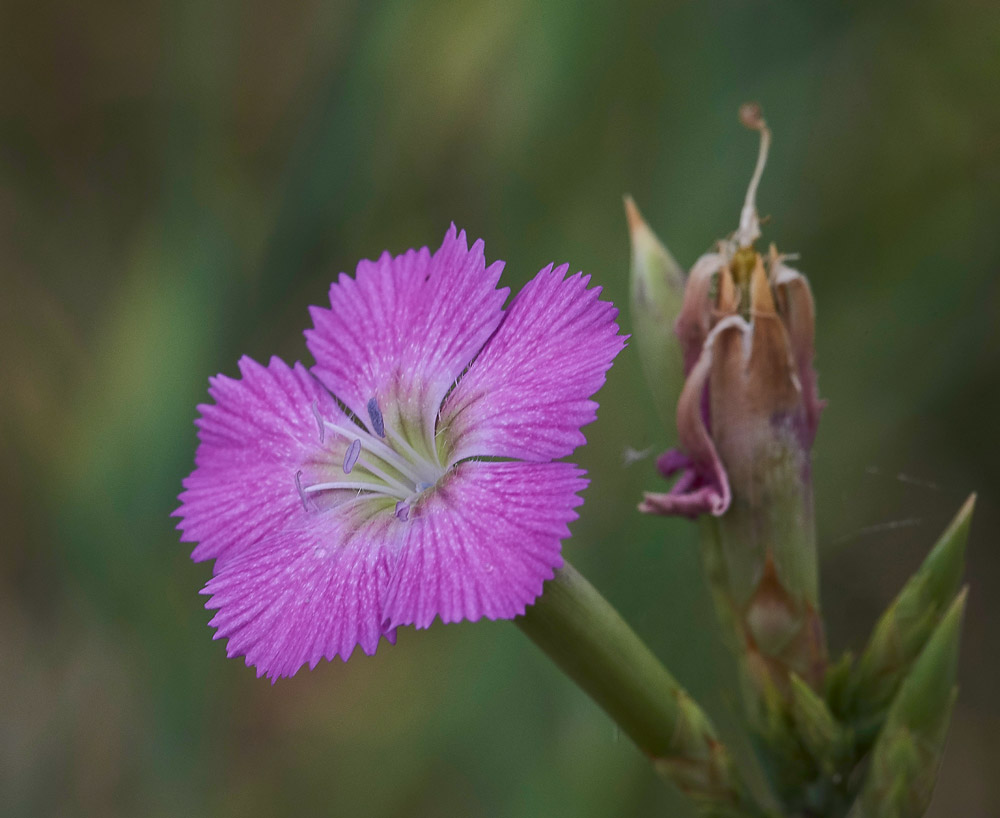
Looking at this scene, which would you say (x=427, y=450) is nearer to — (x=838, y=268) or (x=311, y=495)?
(x=311, y=495)

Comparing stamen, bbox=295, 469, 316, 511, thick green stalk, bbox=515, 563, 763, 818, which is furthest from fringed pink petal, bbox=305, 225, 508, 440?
thick green stalk, bbox=515, 563, 763, 818

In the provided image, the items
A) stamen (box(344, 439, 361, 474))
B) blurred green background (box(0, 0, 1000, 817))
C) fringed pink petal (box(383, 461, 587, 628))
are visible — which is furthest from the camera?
blurred green background (box(0, 0, 1000, 817))

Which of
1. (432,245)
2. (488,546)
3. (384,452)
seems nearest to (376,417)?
(384,452)

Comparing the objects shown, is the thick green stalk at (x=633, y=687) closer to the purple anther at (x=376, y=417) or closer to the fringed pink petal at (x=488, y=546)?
the fringed pink petal at (x=488, y=546)

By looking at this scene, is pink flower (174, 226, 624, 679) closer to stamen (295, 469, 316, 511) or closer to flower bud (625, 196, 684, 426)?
stamen (295, 469, 316, 511)

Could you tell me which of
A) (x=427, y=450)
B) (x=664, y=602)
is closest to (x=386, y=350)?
(x=427, y=450)

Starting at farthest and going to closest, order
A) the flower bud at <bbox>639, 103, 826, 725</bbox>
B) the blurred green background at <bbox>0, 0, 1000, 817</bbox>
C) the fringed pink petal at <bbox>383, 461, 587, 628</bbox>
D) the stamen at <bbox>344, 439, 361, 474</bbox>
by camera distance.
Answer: the blurred green background at <bbox>0, 0, 1000, 817</bbox> < the flower bud at <bbox>639, 103, 826, 725</bbox> < the stamen at <bbox>344, 439, 361, 474</bbox> < the fringed pink petal at <bbox>383, 461, 587, 628</bbox>
